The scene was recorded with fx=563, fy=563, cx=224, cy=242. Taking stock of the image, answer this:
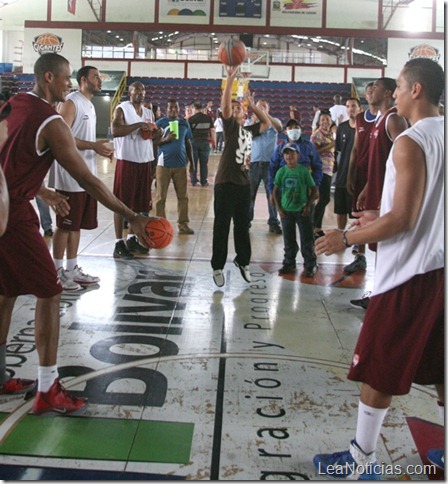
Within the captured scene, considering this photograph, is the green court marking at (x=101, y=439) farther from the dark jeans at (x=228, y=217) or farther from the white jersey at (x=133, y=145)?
the white jersey at (x=133, y=145)

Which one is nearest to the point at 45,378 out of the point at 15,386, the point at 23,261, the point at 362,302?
the point at 15,386

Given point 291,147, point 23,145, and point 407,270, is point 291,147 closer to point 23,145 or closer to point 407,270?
point 23,145

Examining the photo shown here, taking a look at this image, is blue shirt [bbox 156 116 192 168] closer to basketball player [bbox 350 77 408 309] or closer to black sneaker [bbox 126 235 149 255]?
black sneaker [bbox 126 235 149 255]

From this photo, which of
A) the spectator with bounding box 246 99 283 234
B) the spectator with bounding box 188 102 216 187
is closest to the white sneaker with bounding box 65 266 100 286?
the spectator with bounding box 246 99 283 234

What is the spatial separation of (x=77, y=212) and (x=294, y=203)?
2101mm

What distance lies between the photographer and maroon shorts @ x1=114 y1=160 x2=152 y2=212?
249 inches

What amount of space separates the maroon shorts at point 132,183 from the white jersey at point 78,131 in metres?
1.08

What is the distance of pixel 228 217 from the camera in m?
5.10

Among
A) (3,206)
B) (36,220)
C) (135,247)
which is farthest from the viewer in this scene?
(135,247)

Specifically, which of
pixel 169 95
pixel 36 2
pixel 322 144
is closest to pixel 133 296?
pixel 322 144

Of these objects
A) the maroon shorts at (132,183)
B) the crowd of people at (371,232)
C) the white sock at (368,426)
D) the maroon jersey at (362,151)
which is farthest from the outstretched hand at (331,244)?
the maroon shorts at (132,183)

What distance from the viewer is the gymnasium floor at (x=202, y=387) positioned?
2465 millimetres

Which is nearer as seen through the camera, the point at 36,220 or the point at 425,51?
the point at 36,220

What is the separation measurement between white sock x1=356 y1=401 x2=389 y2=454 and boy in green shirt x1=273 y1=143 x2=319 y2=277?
3409 mm
